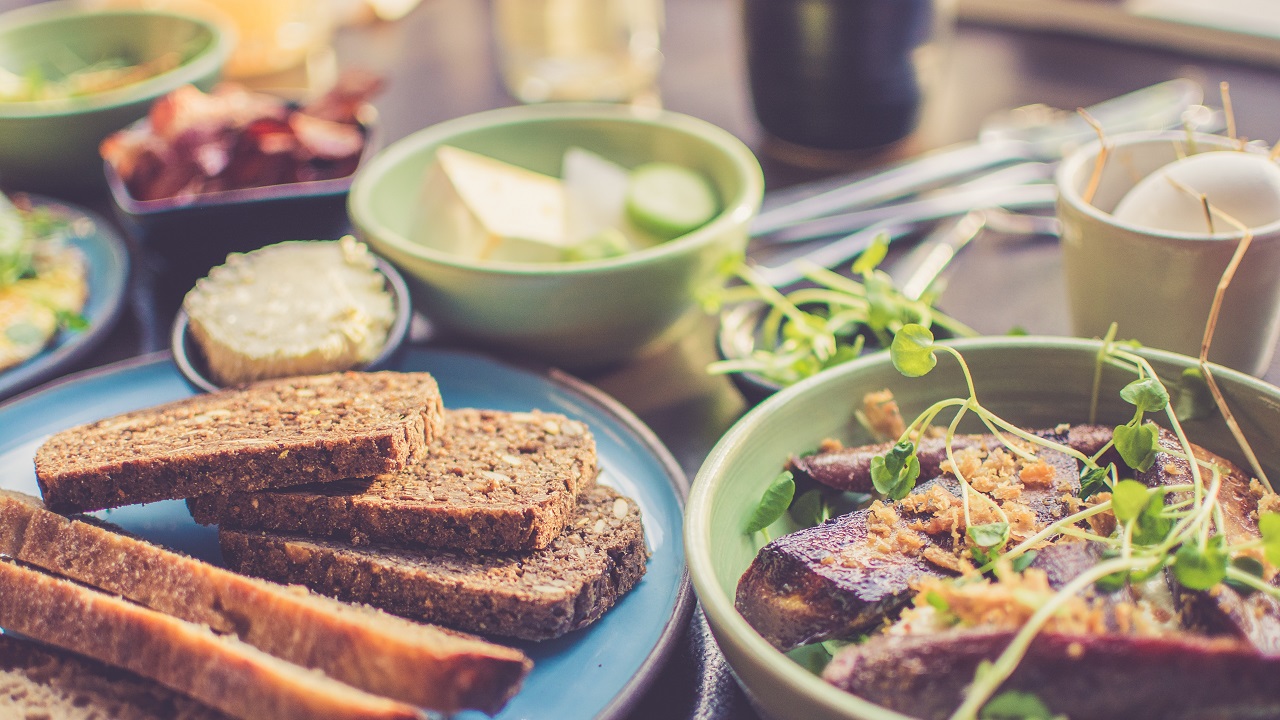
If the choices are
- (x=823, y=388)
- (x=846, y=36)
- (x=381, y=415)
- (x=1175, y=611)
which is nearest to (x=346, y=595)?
(x=381, y=415)

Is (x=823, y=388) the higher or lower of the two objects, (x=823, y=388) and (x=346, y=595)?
the higher

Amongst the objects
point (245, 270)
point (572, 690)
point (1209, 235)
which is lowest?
point (572, 690)

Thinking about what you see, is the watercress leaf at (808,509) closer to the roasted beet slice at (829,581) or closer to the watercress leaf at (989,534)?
the roasted beet slice at (829,581)

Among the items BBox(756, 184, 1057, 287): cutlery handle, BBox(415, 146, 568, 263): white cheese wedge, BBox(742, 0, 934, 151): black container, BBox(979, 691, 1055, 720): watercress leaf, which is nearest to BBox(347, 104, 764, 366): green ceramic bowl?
BBox(415, 146, 568, 263): white cheese wedge

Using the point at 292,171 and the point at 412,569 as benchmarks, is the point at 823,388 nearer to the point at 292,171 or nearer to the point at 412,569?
the point at 412,569

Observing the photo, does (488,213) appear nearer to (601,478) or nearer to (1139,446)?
(601,478)

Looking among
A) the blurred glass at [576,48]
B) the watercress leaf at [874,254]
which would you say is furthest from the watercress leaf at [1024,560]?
the blurred glass at [576,48]
